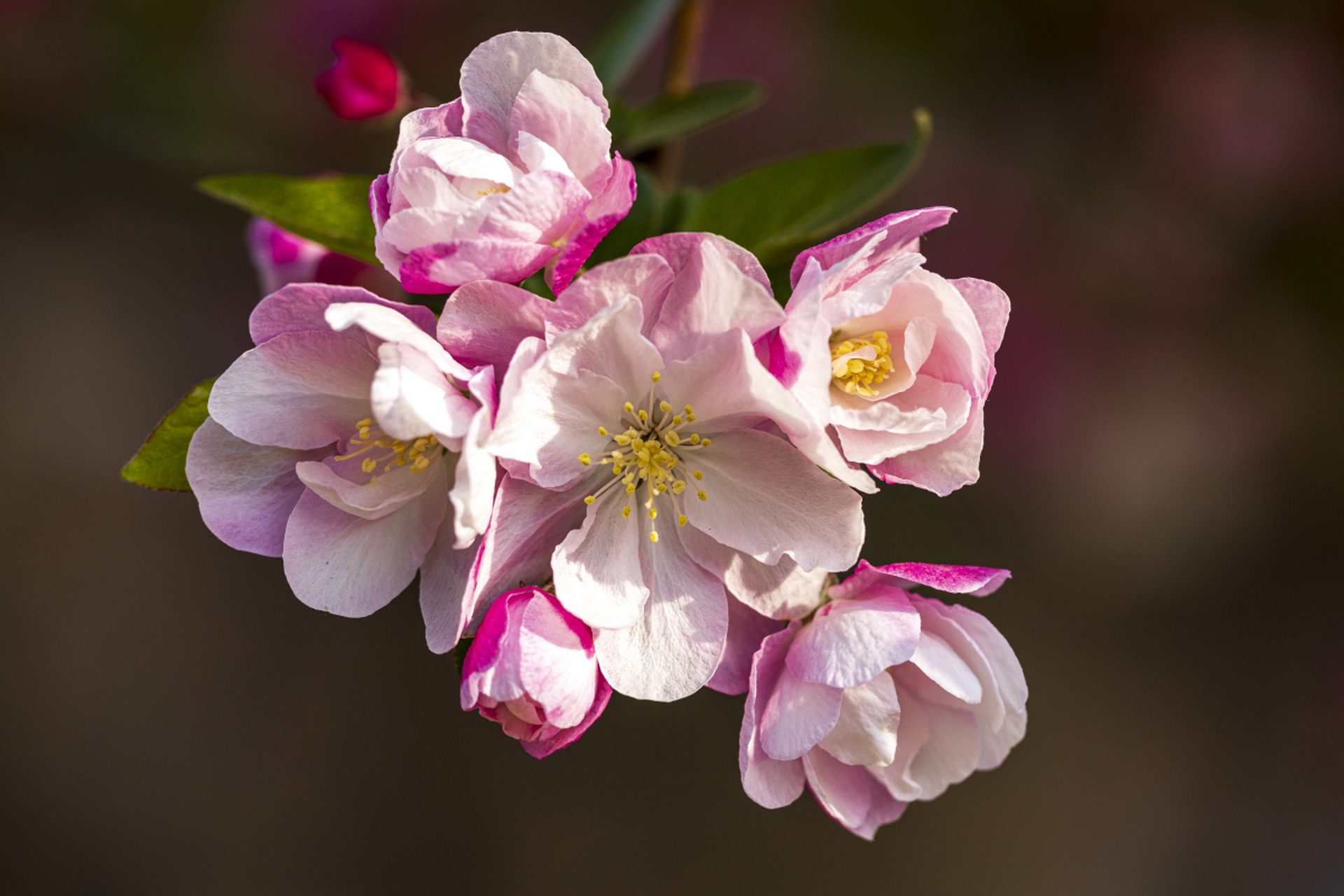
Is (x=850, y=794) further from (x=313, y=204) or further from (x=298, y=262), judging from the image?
(x=298, y=262)

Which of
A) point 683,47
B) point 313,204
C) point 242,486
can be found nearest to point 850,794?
point 242,486

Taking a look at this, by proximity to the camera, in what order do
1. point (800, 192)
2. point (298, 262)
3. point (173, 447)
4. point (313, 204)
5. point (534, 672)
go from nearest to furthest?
point (534, 672), point (173, 447), point (313, 204), point (800, 192), point (298, 262)

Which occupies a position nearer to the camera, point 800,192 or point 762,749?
point 762,749

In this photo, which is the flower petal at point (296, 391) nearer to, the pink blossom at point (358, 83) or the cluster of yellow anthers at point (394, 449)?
the cluster of yellow anthers at point (394, 449)

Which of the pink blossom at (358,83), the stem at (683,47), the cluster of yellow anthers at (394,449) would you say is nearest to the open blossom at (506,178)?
the cluster of yellow anthers at (394,449)

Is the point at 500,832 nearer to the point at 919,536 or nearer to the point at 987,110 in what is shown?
the point at 919,536

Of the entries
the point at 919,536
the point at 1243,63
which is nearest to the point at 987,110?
the point at 1243,63

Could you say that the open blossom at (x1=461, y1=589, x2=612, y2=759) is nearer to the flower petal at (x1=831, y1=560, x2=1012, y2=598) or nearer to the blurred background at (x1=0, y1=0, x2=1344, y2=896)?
the flower petal at (x1=831, y1=560, x2=1012, y2=598)
